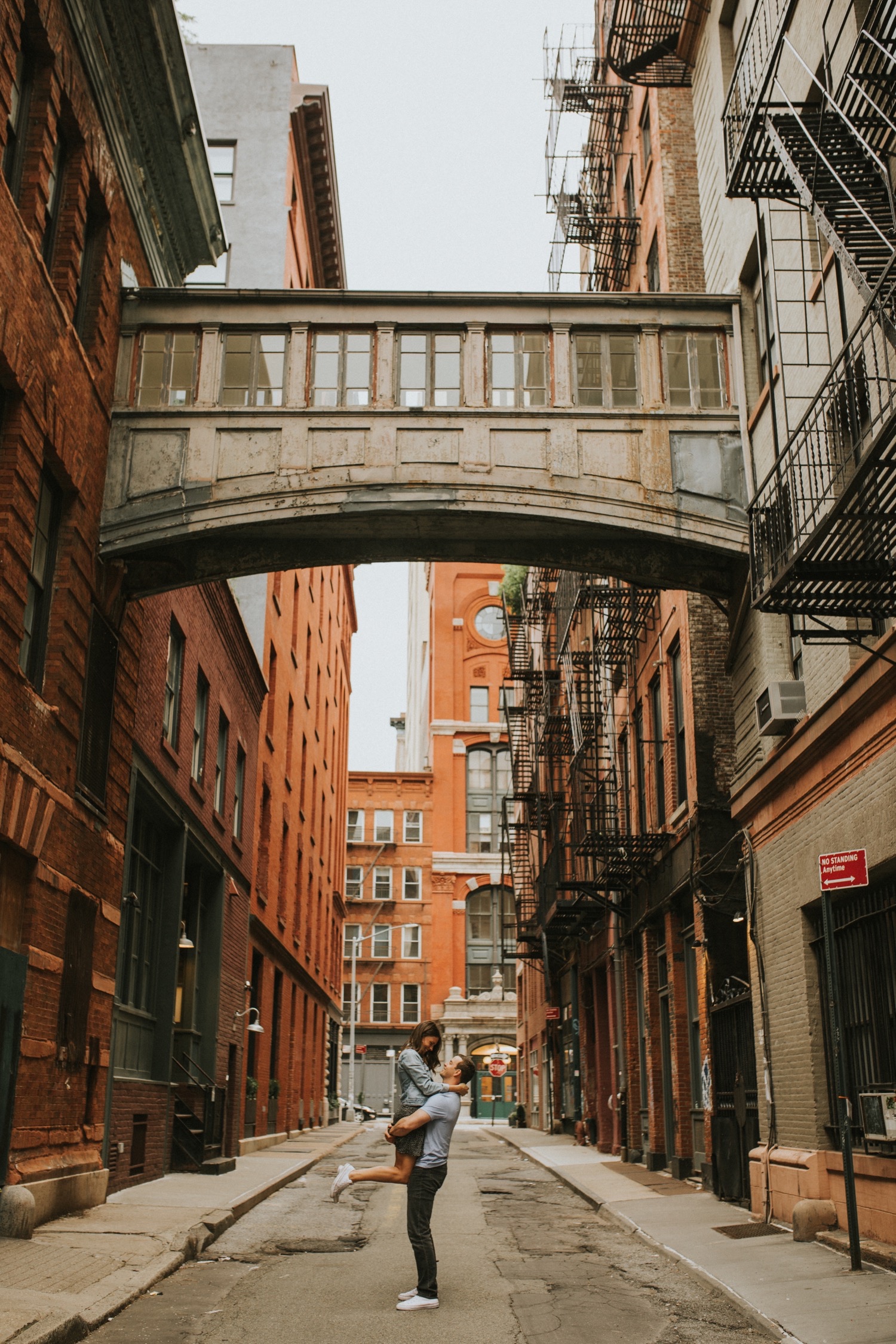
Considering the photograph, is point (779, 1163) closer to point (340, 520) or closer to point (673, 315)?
point (340, 520)

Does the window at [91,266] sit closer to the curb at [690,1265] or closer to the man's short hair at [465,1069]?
the man's short hair at [465,1069]

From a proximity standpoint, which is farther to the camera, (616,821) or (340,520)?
(616,821)

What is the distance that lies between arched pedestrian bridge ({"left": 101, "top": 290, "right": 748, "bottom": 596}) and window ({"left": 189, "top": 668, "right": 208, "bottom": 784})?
18.4 feet

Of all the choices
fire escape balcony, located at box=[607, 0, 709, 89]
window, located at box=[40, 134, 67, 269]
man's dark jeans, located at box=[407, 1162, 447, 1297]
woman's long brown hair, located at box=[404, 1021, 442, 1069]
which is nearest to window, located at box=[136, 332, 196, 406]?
window, located at box=[40, 134, 67, 269]

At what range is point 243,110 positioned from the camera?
124 ft

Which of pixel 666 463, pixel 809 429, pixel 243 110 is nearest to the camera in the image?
pixel 809 429

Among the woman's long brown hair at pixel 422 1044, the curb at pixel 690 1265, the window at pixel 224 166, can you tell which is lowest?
the curb at pixel 690 1265

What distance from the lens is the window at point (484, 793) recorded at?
7325 centimetres

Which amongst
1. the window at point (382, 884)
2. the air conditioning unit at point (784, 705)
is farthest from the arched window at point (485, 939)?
the air conditioning unit at point (784, 705)

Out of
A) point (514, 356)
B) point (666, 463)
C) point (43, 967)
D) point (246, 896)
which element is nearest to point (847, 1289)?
point (43, 967)

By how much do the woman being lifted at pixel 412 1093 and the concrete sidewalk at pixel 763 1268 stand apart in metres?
2.42

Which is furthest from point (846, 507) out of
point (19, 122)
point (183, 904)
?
point (183, 904)

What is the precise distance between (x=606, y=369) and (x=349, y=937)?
195 feet

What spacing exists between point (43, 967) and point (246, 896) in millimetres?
14450
